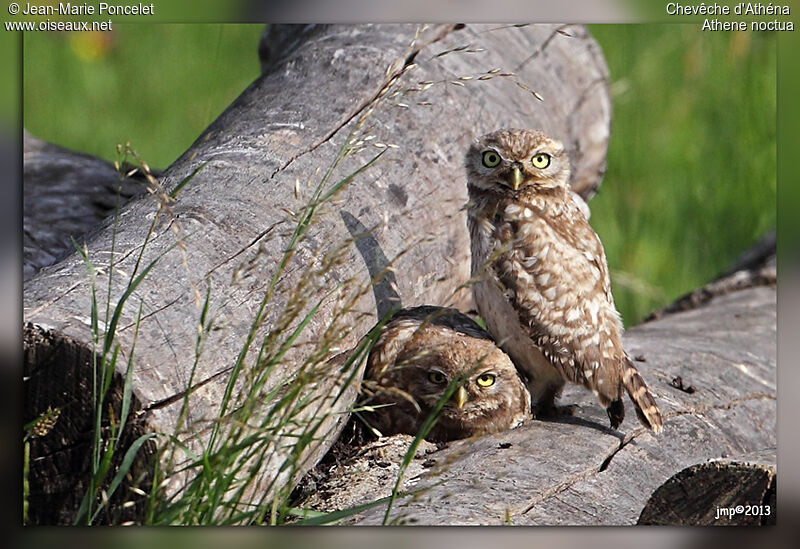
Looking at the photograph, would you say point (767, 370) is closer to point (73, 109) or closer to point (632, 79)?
point (632, 79)

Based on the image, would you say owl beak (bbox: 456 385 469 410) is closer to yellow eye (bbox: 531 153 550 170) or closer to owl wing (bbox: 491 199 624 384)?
owl wing (bbox: 491 199 624 384)

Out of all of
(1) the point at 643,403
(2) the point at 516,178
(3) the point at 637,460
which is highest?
(2) the point at 516,178

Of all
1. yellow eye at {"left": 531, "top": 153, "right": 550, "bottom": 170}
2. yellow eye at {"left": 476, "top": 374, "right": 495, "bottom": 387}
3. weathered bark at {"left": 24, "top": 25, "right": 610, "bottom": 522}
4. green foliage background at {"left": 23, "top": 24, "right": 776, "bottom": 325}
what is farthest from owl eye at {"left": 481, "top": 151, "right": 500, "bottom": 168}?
green foliage background at {"left": 23, "top": 24, "right": 776, "bottom": 325}

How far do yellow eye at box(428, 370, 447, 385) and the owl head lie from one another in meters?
0.65

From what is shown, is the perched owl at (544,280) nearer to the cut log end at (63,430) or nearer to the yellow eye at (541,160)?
the yellow eye at (541,160)

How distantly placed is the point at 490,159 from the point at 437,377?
0.73m

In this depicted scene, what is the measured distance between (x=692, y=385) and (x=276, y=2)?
1.85m

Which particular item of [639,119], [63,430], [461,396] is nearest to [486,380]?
[461,396]

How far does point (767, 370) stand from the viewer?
3475 millimetres

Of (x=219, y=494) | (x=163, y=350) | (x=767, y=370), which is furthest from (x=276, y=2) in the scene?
(x=767, y=370)

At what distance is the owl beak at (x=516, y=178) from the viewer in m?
2.93

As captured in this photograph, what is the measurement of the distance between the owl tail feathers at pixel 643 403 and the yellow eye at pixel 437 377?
0.54m

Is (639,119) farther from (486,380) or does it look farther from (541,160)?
(486,380)

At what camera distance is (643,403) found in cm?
275
